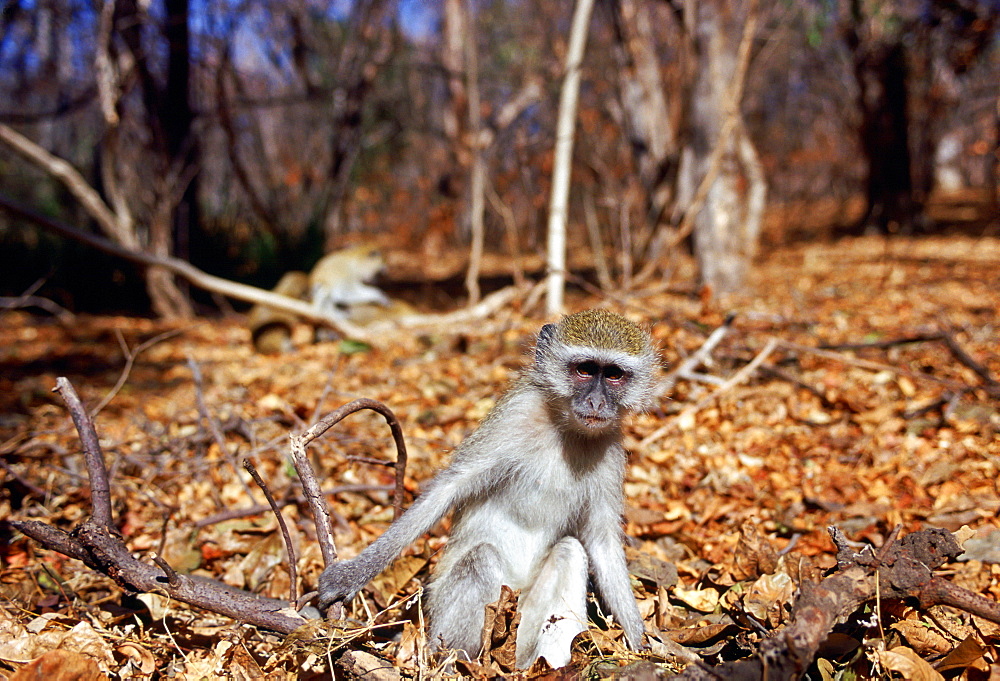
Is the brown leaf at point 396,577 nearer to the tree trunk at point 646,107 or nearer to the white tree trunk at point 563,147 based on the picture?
the white tree trunk at point 563,147

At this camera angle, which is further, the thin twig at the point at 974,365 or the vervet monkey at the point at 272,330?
the vervet monkey at the point at 272,330

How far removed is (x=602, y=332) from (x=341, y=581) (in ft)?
4.37

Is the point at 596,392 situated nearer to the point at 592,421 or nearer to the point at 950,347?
the point at 592,421

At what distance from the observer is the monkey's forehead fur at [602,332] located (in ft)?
9.09

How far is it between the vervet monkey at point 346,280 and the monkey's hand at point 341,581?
6.57 metres

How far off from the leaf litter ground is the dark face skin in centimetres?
50

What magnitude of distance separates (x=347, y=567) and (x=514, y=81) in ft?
49.7

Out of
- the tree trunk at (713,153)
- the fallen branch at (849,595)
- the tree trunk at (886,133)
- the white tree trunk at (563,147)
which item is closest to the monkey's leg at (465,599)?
the fallen branch at (849,595)

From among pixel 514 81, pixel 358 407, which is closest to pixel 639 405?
pixel 358 407

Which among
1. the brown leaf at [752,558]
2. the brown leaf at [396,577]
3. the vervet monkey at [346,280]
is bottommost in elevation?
the brown leaf at [396,577]

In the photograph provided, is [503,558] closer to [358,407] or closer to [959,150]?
[358,407]

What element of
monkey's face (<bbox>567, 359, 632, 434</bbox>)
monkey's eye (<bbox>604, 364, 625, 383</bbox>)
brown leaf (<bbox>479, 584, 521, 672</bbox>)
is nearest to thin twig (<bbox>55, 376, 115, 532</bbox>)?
brown leaf (<bbox>479, 584, 521, 672</bbox>)

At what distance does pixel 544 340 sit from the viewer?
9.54ft

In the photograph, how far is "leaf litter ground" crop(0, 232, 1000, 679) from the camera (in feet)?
8.13
